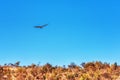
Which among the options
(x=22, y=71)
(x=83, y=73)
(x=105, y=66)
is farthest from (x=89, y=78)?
(x=22, y=71)

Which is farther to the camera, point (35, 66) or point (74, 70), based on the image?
point (35, 66)

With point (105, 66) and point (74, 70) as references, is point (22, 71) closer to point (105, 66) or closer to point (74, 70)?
point (74, 70)

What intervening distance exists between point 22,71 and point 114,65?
20.1 feet

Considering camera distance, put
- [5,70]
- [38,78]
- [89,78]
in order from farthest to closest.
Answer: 1. [5,70]
2. [38,78]
3. [89,78]

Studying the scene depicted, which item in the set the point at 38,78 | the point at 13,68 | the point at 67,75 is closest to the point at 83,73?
the point at 67,75

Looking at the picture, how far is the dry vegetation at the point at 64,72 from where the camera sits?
24964 millimetres

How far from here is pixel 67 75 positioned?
84.0ft

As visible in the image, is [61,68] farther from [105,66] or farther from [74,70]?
[105,66]

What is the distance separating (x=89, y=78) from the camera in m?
24.6

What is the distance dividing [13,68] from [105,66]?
21.3ft

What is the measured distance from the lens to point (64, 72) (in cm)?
2645

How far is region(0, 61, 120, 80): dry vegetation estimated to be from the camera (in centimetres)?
2496

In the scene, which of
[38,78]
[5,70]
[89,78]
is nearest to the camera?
[89,78]

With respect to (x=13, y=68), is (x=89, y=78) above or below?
below
